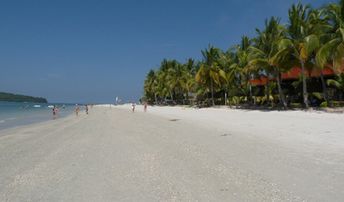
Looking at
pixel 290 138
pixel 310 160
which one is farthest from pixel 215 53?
pixel 310 160

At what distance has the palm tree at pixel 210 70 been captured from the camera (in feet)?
124

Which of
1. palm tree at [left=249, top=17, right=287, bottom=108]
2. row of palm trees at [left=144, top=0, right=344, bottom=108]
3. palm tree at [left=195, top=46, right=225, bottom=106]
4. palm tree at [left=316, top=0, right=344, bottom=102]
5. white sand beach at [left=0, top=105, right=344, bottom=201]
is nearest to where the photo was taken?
white sand beach at [left=0, top=105, right=344, bottom=201]

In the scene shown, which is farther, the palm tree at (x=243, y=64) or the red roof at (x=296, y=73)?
the palm tree at (x=243, y=64)

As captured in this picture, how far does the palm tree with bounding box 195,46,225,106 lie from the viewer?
124 feet

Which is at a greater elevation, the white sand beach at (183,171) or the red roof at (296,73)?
the red roof at (296,73)

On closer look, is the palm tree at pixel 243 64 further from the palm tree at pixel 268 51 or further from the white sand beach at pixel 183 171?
the white sand beach at pixel 183 171

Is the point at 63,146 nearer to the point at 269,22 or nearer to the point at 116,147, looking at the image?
the point at 116,147

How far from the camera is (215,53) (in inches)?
1556

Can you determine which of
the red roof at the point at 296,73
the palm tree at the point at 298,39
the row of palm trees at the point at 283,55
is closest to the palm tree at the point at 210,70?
the row of palm trees at the point at 283,55

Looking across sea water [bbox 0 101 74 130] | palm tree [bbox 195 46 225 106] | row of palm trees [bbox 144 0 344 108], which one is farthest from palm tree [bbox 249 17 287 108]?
sea water [bbox 0 101 74 130]

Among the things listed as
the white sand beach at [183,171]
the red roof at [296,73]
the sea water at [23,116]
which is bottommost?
the white sand beach at [183,171]

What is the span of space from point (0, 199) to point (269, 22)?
85.6 feet

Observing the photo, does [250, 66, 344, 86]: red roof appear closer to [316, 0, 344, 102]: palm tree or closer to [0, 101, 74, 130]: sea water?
[316, 0, 344, 102]: palm tree

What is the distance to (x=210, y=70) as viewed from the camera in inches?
1499
